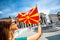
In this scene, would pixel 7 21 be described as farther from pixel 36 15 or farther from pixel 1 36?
pixel 36 15

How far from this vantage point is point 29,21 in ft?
12.3

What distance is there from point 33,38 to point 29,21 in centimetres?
121

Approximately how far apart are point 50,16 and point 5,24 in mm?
86548

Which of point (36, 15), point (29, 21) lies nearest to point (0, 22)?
point (36, 15)

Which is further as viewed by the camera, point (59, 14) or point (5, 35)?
point (59, 14)

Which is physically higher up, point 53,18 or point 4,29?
point 4,29

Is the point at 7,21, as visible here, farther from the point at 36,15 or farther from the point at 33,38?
the point at 36,15

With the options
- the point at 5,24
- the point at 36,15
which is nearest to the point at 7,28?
the point at 5,24

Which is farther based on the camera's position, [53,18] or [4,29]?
[53,18]

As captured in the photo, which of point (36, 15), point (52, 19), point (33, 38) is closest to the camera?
point (33, 38)

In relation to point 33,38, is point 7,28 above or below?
above

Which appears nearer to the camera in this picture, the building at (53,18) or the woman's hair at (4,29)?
the woman's hair at (4,29)

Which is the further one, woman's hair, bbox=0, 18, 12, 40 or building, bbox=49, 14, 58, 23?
building, bbox=49, 14, 58, 23

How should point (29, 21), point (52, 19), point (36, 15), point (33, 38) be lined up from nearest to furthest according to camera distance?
1. point (33, 38)
2. point (36, 15)
3. point (29, 21)
4. point (52, 19)
